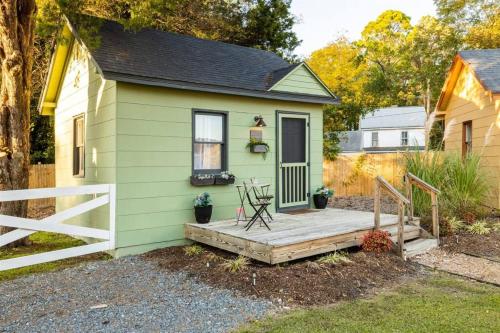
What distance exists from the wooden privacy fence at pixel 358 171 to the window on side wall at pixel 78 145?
384 inches

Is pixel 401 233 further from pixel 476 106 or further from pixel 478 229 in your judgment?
pixel 476 106

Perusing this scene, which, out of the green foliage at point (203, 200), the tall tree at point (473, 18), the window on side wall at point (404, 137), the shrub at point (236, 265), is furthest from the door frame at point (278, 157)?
the window on side wall at point (404, 137)

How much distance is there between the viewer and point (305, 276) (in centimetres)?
458

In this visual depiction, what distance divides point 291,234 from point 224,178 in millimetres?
1946

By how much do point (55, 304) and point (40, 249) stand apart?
3.10m

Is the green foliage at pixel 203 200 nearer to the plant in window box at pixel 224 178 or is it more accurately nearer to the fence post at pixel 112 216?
the plant in window box at pixel 224 178

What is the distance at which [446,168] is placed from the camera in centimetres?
715

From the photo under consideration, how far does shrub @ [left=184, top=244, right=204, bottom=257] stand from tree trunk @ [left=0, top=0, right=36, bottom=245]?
3155 millimetres

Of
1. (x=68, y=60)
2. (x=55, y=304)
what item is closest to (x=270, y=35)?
(x=68, y=60)

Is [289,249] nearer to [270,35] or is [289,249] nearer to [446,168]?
[446,168]

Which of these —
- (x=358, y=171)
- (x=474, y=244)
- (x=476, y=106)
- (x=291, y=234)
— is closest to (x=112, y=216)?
(x=291, y=234)

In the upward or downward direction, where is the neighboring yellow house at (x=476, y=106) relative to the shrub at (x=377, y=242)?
upward

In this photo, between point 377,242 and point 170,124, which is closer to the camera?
point 377,242

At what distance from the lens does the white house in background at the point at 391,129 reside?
26.5 metres
